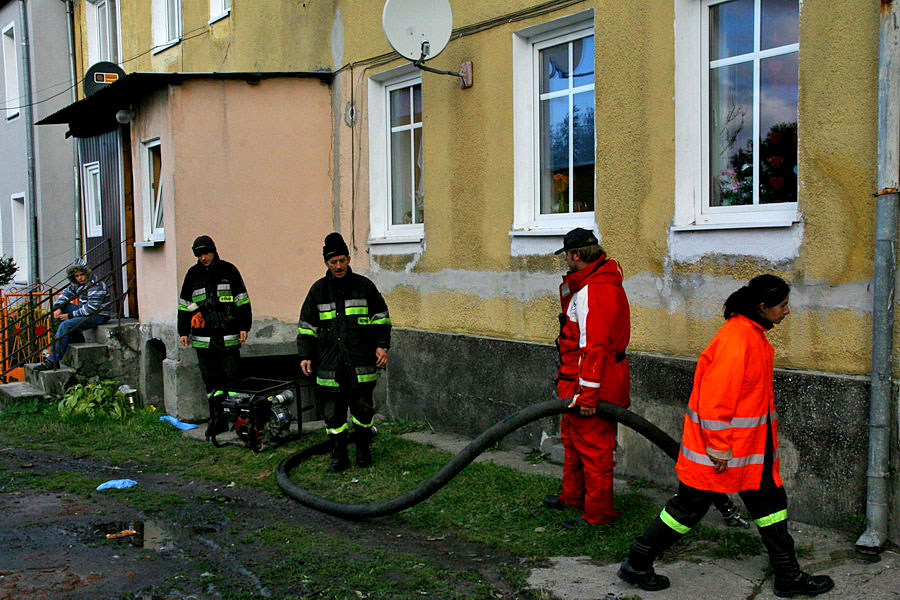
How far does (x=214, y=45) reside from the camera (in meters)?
11.9

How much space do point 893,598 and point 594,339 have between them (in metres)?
1.99

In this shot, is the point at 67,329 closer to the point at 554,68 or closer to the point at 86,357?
the point at 86,357

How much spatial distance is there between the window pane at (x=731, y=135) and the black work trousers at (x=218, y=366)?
502cm

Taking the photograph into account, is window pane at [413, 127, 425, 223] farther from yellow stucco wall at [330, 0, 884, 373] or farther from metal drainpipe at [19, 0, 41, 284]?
metal drainpipe at [19, 0, 41, 284]

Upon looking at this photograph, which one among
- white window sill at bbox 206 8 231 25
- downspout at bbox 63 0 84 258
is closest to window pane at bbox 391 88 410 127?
white window sill at bbox 206 8 231 25

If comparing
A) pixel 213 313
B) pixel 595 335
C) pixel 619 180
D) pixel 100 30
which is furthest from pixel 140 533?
pixel 100 30

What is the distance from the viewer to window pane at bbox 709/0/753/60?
5855 mm

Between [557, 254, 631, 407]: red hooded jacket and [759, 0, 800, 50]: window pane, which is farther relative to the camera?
[759, 0, 800, 50]: window pane

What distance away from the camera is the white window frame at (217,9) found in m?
11.6

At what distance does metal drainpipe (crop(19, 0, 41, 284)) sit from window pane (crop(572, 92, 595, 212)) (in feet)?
42.6

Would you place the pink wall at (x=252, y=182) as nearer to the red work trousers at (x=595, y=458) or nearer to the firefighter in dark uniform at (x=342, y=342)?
the firefighter in dark uniform at (x=342, y=342)

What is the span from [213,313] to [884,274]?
6.10m

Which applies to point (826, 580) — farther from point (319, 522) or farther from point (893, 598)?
point (319, 522)

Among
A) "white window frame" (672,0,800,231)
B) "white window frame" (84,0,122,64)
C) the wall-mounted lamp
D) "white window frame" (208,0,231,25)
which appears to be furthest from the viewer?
"white window frame" (84,0,122,64)
